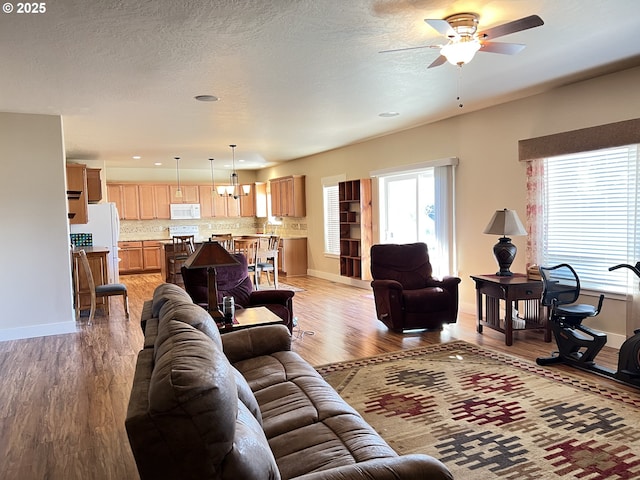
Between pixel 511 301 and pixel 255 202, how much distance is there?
28.8 ft

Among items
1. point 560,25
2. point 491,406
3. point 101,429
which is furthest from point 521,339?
point 101,429

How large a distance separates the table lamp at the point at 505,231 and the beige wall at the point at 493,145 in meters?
0.41

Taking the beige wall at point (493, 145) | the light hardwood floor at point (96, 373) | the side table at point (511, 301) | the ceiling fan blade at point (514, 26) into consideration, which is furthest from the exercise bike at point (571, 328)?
the ceiling fan blade at point (514, 26)

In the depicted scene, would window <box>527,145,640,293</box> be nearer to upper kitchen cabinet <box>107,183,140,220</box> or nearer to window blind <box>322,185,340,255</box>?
window blind <box>322,185,340,255</box>

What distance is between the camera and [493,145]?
554cm

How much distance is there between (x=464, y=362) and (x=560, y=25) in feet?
8.97

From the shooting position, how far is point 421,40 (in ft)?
10.8

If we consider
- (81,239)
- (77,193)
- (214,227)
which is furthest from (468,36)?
(214,227)

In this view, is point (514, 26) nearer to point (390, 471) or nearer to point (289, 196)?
point (390, 471)

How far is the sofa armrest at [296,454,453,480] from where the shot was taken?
1.37m

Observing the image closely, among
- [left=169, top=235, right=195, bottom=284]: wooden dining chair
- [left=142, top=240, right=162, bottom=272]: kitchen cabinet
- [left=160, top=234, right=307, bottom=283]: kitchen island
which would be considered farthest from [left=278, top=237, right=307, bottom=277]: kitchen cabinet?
[left=142, top=240, right=162, bottom=272]: kitchen cabinet

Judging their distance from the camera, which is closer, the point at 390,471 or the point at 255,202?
the point at 390,471

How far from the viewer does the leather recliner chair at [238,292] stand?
15.0ft

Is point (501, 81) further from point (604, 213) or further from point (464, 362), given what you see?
point (464, 362)
